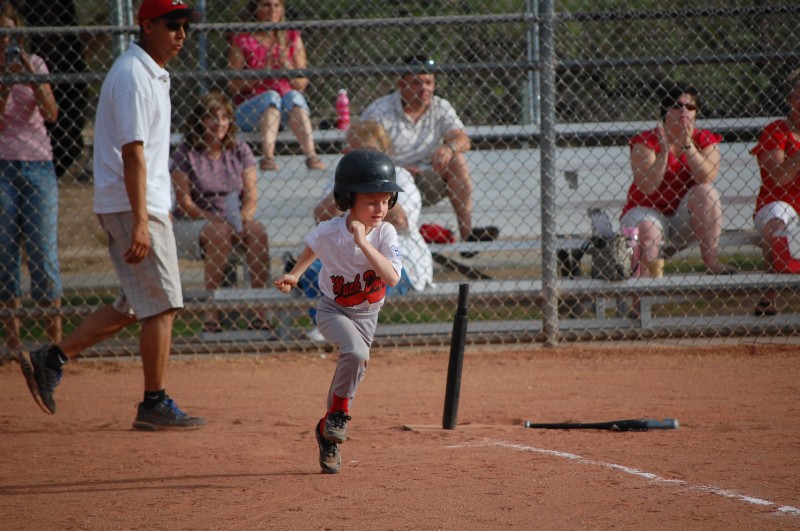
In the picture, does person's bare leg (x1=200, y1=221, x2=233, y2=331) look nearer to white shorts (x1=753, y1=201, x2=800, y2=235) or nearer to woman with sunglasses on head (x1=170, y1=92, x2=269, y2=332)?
woman with sunglasses on head (x1=170, y1=92, x2=269, y2=332)

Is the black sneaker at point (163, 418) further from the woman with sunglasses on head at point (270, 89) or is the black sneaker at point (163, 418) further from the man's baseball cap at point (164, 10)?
the woman with sunglasses on head at point (270, 89)

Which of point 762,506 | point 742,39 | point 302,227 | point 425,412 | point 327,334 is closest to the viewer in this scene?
point 762,506

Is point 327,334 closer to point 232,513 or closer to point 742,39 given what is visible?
point 232,513

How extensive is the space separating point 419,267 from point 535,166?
83.6 inches

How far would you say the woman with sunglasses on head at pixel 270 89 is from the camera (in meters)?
7.55

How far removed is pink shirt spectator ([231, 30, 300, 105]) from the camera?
7.68m

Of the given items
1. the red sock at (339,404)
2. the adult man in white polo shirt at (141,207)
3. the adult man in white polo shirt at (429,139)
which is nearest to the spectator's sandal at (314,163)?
the adult man in white polo shirt at (429,139)

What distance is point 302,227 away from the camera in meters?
8.30

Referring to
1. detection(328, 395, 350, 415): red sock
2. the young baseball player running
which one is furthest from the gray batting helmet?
detection(328, 395, 350, 415): red sock

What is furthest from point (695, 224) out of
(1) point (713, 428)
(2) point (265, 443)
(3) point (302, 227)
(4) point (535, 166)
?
(2) point (265, 443)

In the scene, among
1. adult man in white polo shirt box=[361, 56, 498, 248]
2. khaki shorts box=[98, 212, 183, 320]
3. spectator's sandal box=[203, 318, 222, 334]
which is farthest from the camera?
adult man in white polo shirt box=[361, 56, 498, 248]

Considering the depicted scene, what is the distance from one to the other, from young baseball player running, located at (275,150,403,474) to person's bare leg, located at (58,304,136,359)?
1410 mm

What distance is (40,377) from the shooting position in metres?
4.89

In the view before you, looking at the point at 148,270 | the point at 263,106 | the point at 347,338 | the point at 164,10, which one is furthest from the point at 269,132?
the point at 347,338
